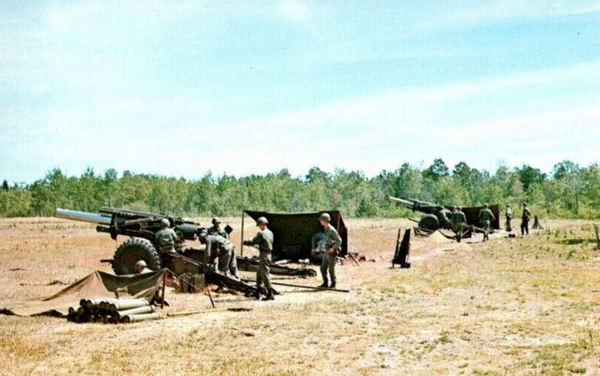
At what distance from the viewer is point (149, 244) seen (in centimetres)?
1506

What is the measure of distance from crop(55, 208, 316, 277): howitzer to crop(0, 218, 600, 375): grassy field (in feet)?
4.36

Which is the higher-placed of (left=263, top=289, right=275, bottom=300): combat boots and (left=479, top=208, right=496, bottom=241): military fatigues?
(left=479, top=208, right=496, bottom=241): military fatigues

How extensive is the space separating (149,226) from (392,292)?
6356 mm

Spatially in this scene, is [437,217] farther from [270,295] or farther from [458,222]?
[270,295]

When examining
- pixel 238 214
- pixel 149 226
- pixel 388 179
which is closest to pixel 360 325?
pixel 149 226

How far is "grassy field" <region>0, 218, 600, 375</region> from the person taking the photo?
781 cm

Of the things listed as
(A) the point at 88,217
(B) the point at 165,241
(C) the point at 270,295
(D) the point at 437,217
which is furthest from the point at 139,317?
(D) the point at 437,217

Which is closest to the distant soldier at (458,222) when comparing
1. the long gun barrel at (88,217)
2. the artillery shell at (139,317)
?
the long gun barrel at (88,217)

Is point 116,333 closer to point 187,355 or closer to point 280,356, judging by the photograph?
point 187,355

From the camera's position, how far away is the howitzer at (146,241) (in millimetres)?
14867

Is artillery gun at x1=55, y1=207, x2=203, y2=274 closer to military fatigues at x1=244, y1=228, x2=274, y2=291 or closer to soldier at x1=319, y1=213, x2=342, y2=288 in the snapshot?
military fatigues at x1=244, y1=228, x2=274, y2=291

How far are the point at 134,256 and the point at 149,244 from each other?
45cm

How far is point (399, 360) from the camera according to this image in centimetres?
817

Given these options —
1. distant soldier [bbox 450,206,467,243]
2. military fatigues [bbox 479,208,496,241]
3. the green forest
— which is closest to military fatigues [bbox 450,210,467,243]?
distant soldier [bbox 450,206,467,243]
